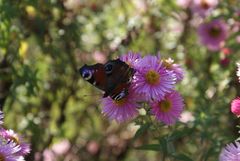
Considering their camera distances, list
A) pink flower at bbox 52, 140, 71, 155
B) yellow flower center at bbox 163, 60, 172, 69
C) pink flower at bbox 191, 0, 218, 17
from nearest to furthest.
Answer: yellow flower center at bbox 163, 60, 172, 69 → pink flower at bbox 52, 140, 71, 155 → pink flower at bbox 191, 0, 218, 17

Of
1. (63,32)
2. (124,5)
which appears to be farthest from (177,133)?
(124,5)

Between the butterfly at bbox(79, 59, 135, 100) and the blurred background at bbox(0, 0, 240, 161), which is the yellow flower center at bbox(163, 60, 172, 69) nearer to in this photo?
the butterfly at bbox(79, 59, 135, 100)

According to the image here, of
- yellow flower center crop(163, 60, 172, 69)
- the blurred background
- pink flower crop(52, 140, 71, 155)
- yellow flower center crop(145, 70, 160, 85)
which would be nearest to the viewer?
yellow flower center crop(145, 70, 160, 85)

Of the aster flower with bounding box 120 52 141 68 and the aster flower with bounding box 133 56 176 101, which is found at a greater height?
Result: the aster flower with bounding box 120 52 141 68

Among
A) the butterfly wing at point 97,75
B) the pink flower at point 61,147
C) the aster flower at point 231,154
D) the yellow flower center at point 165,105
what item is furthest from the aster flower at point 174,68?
the pink flower at point 61,147

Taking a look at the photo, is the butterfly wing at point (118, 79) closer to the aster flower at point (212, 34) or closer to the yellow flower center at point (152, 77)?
the yellow flower center at point (152, 77)

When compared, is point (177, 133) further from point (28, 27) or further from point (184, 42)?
point (184, 42)

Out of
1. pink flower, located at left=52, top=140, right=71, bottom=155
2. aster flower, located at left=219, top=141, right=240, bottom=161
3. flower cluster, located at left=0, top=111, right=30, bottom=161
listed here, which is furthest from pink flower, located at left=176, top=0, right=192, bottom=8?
aster flower, located at left=219, top=141, right=240, bottom=161
